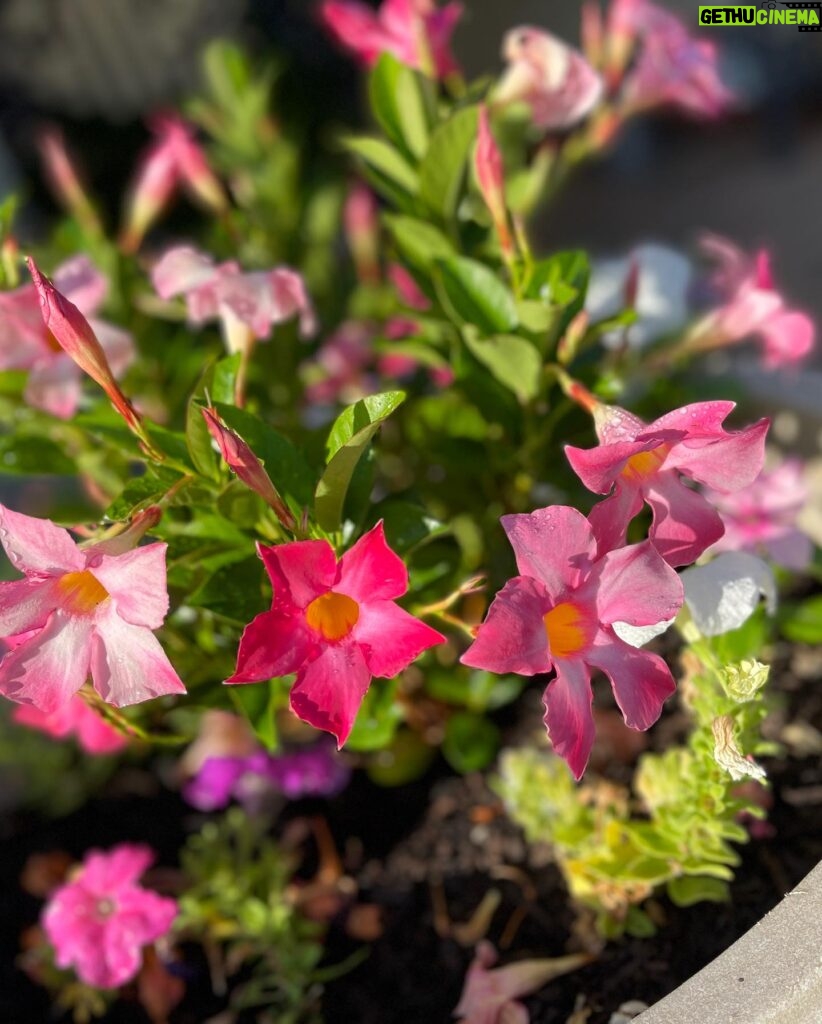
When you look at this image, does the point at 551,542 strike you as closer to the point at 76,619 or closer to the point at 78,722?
the point at 76,619

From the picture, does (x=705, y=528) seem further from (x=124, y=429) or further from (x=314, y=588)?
(x=124, y=429)

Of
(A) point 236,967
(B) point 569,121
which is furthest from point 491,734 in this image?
(B) point 569,121

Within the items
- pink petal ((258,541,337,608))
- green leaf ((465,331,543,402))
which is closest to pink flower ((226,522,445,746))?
pink petal ((258,541,337,608))

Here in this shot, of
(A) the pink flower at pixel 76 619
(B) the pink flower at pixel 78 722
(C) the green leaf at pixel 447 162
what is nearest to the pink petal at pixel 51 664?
(A) the pink flower at pixel 76 619

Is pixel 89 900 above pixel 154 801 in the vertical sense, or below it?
above

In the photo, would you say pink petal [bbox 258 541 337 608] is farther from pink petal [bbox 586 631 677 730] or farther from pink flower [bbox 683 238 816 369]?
pink flower [bbox 683 238 816 369]

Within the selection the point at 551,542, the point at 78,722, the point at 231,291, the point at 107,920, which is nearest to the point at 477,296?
the point at 231,291

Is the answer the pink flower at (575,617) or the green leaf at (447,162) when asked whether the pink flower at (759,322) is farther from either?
the pink flower at (575,617)
